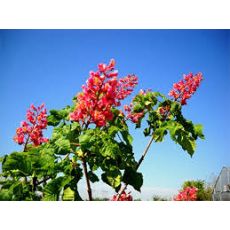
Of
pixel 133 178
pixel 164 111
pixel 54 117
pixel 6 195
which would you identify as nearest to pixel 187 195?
pixel 164 111

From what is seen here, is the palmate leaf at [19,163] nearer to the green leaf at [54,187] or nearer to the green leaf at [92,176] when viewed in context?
the green leaf at [54,187]

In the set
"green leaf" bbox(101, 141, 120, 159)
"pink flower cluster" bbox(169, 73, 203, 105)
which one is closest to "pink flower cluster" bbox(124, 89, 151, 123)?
"pink flower cluster" bbox(169, 73, 203, 105)

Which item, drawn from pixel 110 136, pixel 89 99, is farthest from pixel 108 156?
pixel 89 99

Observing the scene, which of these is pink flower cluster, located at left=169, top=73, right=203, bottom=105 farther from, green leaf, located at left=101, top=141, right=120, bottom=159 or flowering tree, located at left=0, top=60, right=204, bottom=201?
green leaf, located at left=101, top=141, right=120, bottom=159

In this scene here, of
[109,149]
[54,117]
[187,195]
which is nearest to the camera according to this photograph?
[109,149]

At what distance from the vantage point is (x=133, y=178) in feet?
4.44

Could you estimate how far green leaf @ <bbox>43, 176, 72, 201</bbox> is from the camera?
1.21 m

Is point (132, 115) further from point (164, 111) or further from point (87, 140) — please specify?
point (87, 140)

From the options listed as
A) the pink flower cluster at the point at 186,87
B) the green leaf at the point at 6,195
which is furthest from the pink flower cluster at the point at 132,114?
the green leaf at the point at 6,195

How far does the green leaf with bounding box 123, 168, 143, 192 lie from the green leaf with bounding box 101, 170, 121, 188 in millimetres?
51

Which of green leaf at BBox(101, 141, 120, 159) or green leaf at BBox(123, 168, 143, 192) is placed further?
green leaf at BBox(123, 168, 143, 192)

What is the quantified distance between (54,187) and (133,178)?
32 centimetres

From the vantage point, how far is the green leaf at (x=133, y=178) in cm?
135
